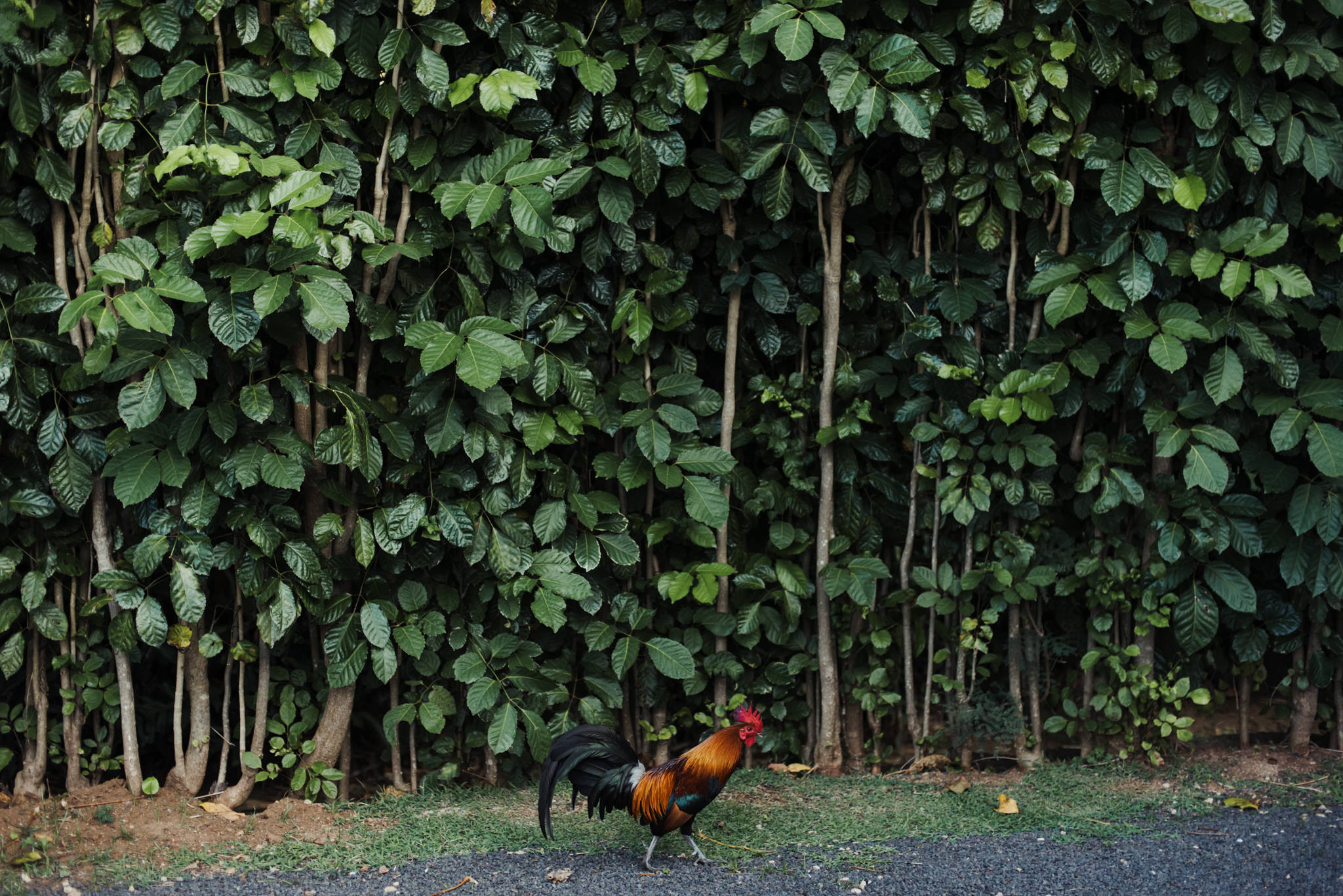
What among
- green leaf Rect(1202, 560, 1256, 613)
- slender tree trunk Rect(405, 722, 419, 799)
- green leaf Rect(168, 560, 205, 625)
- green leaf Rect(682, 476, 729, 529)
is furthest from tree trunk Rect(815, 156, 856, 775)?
green leaf Rect(168, 560, 205, 625)

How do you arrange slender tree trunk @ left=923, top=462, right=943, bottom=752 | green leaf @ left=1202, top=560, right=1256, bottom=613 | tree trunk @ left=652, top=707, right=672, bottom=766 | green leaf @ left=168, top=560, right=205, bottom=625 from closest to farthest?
green leaf @ left=168, top=560, right=205, bottom=625, green leaf @ left=1202, top=560, right=1256, bottom=613, slender tree trunk @ left=923, top=462, right=943, bottom=752, tree trunk @ left=652, top=707, right=672, bottom=766

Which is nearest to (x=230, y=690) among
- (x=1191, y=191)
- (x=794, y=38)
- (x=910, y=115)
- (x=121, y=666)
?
(x=121, y=666)

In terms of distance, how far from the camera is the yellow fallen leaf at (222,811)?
128 inches

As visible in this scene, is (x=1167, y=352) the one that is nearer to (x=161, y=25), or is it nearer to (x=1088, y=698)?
(x=1088, y=698)

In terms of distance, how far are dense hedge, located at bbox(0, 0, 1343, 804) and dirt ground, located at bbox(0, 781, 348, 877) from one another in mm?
116

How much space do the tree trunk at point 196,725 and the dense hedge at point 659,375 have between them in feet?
0.08

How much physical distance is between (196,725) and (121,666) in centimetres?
31

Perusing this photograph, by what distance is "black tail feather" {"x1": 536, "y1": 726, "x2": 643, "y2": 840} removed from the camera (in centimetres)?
293

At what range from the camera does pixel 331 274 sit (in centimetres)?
294

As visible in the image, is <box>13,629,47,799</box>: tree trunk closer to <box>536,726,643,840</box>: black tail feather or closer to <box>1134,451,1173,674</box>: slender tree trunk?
<box>536,726,643,840</box>: black tail feather

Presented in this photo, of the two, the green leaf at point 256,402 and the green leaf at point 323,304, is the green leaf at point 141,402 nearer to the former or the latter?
the green leaf at point 256,402

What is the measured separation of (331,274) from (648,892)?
6.38 ft

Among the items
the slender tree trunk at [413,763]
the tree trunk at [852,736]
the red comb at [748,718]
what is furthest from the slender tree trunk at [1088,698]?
the slender tree trunk at [413,763]

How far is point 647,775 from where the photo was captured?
2920 millimetres
